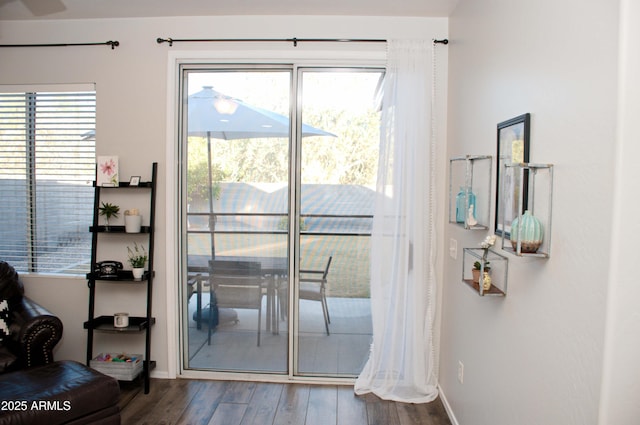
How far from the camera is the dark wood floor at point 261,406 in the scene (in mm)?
2809

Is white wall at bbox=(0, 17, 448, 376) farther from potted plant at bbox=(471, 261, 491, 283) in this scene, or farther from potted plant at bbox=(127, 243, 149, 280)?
potted plant at bbox=(471, 261, 491, 283)

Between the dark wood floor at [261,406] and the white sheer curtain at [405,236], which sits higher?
the white sheer curtain at [405,236]

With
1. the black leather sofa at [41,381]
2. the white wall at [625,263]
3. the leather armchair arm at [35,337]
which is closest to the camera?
the white wall at [625,263]

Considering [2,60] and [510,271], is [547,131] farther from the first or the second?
[2,60]

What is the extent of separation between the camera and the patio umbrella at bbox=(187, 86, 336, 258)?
3293mm

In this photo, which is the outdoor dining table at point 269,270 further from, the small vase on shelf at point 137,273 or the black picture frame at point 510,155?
the black picture frame at point 510,155

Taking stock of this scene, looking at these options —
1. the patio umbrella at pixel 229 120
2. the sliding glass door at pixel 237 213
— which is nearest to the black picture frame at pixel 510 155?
the patio umbrella at pixel 229 120

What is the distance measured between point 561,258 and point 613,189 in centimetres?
35

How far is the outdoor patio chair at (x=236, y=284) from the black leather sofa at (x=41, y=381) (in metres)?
1.04

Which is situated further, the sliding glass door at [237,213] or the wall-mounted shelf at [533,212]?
the sliding glass door at [237,213]

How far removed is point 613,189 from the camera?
4.09 feet

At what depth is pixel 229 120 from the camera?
331 cm

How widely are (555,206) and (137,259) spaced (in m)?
2.78

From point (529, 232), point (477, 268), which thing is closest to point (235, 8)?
point (477, 268)
